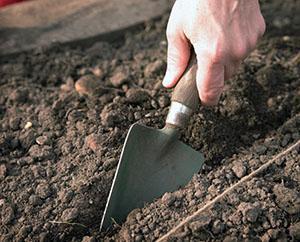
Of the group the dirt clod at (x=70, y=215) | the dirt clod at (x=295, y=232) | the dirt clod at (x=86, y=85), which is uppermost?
the dirt clod at (x=86, y=85)

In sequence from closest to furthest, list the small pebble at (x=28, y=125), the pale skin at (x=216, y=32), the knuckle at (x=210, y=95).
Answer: the pale skin at (x=216, y=32), the knuckle at (x=210, y=95), the small pebble at (x=28, y=125)

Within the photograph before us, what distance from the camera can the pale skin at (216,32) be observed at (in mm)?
1617

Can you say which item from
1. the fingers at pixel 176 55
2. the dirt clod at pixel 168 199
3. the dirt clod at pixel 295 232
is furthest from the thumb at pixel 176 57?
the dirt clod at pixel 295 232

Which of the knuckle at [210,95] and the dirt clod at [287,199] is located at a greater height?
the knuckle at [210,95]

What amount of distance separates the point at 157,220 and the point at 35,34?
1198 mm

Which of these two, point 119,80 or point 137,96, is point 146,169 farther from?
point 119,80

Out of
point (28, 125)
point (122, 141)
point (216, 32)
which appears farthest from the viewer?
point (28, 125)

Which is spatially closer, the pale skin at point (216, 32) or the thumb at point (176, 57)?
the pale skin at point (216, 32)

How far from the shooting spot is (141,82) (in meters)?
2.27

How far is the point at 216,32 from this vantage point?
161 centimetres

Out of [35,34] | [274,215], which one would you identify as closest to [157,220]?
[274,215]

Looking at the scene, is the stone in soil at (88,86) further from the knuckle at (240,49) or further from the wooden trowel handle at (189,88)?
the knuckle at (240,49)

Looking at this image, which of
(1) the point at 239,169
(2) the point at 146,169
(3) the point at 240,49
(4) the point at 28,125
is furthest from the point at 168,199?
(4) the point at 28,125

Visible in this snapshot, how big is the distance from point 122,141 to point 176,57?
1.15 ft
